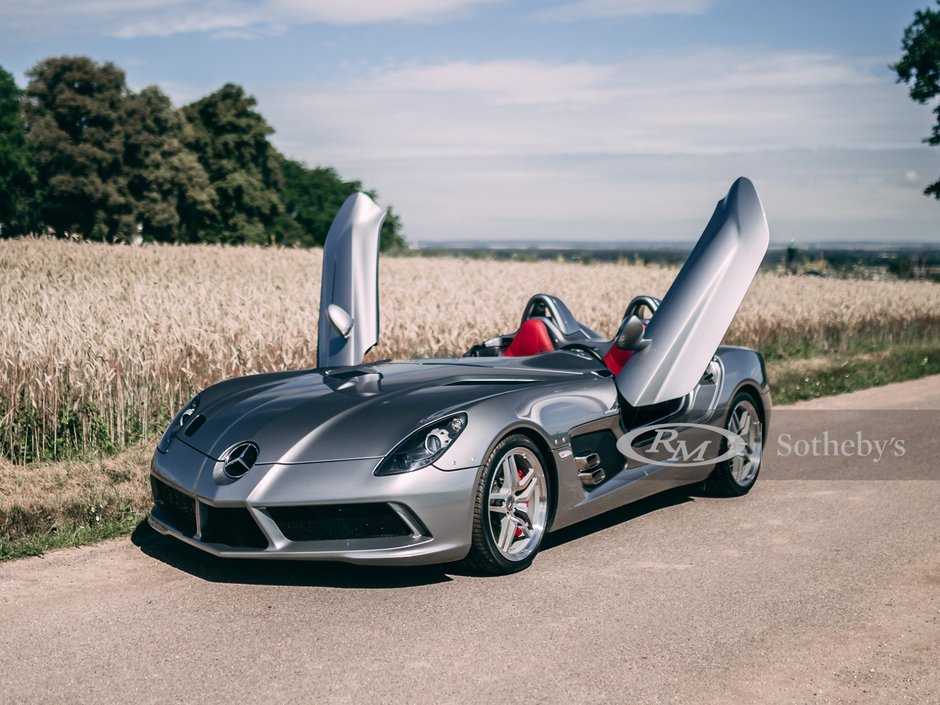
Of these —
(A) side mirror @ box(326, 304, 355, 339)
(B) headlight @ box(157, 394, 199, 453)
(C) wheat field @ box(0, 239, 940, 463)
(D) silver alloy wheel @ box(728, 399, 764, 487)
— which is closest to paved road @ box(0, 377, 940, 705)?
(B) headlight @ box(157, 394, 199, 453)

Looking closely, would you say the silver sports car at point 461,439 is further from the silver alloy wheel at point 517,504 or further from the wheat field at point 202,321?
the wheat field at point 202,321

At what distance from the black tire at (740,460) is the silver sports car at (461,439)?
2cm

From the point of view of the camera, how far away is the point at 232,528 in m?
5.05

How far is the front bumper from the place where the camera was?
4.89 m

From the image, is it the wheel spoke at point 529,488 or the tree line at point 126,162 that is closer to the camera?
the wheel spoke at point 529,488

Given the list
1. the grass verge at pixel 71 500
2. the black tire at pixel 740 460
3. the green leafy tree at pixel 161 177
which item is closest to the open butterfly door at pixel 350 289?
Answer: the grass verge at pixel 71 500

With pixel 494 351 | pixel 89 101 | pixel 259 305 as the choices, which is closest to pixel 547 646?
pixel 494 351

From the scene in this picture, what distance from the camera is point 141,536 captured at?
6.18 m

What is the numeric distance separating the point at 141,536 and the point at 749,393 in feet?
13.7

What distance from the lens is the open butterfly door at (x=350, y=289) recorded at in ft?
23.2

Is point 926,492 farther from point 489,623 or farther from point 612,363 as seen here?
point 489,623

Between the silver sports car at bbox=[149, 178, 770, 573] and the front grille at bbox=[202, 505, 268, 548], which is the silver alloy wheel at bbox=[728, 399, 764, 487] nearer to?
the silver sports car at bbox=[149, 178, 770, 573]

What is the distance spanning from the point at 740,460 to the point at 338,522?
3.42m

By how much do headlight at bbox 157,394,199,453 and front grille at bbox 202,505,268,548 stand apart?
0.78 meters
